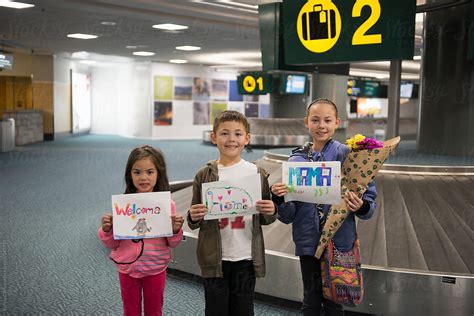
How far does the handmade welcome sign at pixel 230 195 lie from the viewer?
7.82ft

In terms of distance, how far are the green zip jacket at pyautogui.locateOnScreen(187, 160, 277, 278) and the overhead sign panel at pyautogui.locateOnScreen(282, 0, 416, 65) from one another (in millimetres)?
2148

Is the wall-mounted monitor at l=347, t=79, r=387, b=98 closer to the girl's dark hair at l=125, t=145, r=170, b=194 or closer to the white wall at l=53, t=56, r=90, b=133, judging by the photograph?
the white wall at l=53, t=56, r=90, b=133

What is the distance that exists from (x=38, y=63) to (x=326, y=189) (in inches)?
795

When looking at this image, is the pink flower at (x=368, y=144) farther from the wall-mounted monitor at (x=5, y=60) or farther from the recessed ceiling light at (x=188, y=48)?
the wall-mounted monitor at (x=5, y=60)

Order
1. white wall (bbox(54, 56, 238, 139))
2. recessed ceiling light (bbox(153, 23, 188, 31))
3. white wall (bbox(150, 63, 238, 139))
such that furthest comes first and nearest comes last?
1. white wall (bbox(150, 63, 238, 139))
2. white wall (bbox(54, 56, 238, 139))
3. recessed ceiling light (bbox(153, 23, 188, 31))

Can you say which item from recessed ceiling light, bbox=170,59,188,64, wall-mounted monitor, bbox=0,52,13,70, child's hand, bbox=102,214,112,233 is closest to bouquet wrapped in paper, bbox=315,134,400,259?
child's hand, bbox=102,214,112,233

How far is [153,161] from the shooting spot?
2535 millimetres

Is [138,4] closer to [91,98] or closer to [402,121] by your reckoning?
[402,121]

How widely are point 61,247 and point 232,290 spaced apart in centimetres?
327

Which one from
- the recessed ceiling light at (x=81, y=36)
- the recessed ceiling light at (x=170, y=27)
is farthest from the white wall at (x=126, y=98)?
the recessed ceiling light at (x=170, y=27)

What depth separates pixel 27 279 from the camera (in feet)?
14.0

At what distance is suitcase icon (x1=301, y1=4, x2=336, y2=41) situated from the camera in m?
4.39

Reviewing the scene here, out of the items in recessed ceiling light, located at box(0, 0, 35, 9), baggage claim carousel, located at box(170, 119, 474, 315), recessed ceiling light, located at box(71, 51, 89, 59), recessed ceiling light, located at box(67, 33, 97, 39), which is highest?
recessed ceiling light, located at box(71, 51, 89, 59)

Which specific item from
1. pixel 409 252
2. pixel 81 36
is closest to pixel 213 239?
pixel 409 252
